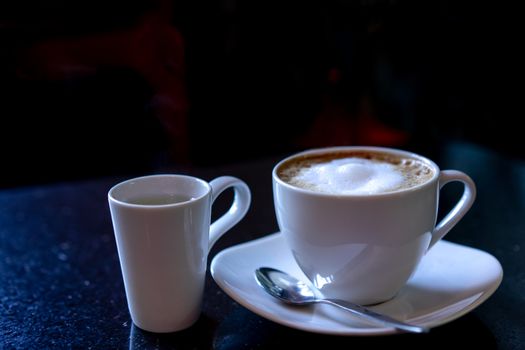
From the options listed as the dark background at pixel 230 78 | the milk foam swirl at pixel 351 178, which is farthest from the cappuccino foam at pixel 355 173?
the dark background at pixel 230 78

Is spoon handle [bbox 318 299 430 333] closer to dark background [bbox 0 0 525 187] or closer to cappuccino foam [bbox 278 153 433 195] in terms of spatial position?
cappuccino foam [bbox 278 153 433 195]

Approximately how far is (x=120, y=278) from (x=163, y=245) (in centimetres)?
24

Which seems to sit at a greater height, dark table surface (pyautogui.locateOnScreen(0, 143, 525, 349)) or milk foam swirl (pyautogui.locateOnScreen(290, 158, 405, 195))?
milk foam swirl (pyautogui.locateOnScreen(290, 158, 405, 195))

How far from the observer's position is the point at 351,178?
70cm

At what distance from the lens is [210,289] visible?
78cm

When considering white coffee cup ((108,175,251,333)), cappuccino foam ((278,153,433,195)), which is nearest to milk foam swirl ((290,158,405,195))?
cappuccino foam ((278,153,433,195))

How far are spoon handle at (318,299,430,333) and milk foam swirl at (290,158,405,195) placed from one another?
131 millimetres

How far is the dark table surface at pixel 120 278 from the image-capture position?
0.65 m

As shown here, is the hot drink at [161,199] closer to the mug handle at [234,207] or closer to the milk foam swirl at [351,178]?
the mug handle at [234,207]

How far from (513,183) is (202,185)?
2.60ft

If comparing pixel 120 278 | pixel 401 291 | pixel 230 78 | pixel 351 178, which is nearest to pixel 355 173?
pixel 351 178

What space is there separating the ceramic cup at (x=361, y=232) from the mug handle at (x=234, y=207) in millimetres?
63

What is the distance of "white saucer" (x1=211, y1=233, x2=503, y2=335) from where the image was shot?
632 millimetres

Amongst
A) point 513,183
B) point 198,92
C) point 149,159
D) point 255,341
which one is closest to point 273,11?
point 198,92
